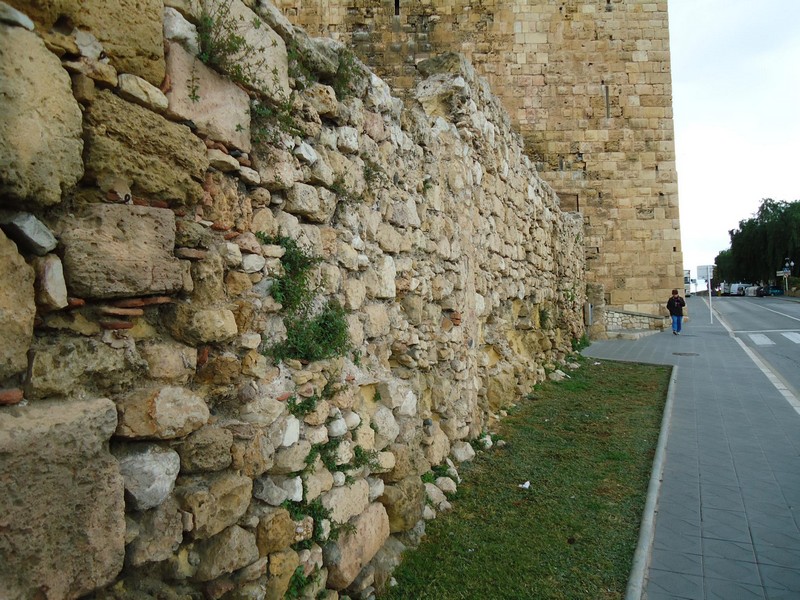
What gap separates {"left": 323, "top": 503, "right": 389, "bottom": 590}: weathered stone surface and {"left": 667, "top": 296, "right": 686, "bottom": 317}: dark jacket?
1399cm

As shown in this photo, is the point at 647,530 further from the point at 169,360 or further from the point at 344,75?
the point at 344,75

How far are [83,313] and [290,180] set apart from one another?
4.11 ft

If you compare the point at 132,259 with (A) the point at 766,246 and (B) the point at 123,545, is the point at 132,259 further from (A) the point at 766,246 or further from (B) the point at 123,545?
(A) the point at 766,246

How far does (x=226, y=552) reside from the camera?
211 centimetres

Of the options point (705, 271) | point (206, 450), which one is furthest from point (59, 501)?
point (705, 271)

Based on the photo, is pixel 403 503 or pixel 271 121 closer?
pixel 271 121

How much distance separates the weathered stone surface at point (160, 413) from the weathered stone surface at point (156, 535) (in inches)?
9.9

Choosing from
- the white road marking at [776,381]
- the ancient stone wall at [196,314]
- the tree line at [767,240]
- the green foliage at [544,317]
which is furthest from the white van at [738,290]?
the ancient stone wall at [196,314]

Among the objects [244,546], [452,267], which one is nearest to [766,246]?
[452,267]

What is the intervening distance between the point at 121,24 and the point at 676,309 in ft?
51.5

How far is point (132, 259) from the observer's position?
1.90m

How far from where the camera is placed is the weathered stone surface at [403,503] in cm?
334

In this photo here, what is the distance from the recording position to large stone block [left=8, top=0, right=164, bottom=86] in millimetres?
1716

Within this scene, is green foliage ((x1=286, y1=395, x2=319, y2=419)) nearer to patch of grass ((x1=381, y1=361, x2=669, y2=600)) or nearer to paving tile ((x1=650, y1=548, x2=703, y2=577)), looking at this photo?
patch of grass ((x1=381, y1=361, x2=669, y2=600))
